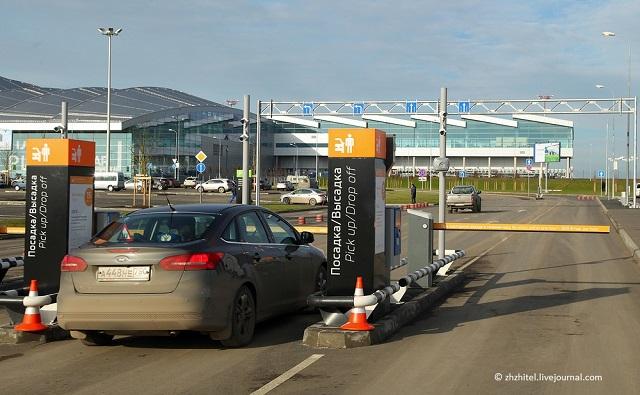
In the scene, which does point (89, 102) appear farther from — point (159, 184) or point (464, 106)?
point (464, 106)

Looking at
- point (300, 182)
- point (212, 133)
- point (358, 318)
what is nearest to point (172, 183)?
point (300, 182)

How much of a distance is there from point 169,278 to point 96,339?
152 cm

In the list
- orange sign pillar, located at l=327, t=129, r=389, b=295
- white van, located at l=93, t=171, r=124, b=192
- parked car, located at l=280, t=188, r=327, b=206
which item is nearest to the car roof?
orange sign pillar, located at l=327, t=129, r=389, b=295

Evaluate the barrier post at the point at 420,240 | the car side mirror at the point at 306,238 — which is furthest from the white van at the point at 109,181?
the car side mirror at the point at 306,238

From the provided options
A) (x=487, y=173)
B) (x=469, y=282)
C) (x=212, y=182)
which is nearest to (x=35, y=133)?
(x=212, y=182)

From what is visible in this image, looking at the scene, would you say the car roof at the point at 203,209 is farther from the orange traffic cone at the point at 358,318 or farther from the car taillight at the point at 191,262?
the orange traffic cone at the point at 358,318

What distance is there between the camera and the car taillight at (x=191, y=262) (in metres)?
7.36

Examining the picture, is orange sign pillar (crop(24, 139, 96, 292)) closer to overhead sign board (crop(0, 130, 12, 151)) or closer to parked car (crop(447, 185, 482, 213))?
parked car (crop(447, 185, 482, 213))

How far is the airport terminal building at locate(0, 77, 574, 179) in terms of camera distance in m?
93.0

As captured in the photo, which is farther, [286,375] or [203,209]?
[203,209]

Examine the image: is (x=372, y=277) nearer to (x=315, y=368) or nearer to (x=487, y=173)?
(x=315, y=368)

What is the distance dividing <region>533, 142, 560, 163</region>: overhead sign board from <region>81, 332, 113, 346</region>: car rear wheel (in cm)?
9111

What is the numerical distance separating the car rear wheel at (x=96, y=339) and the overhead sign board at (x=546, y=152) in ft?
299

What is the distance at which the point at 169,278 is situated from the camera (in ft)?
24.1
